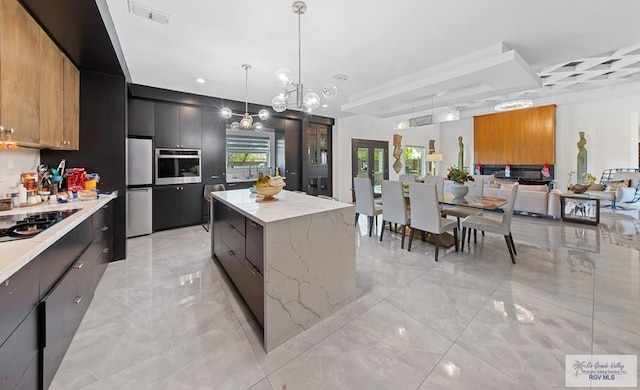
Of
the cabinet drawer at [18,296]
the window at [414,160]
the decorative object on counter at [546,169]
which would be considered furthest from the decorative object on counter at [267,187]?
the decorative object on counter at [546,169]

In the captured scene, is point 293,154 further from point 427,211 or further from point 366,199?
point 427,211

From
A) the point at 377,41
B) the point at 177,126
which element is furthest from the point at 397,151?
the point at 177,126

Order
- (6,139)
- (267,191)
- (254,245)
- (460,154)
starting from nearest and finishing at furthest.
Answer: (6,139)
(254,245)
(267,191)
(460,154)

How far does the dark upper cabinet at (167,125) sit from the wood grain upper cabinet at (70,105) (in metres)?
1.64

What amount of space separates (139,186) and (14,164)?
1.99 metres

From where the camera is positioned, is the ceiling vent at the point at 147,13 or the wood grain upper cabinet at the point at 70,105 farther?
the wood grain upper cabinet at the point at 70,105

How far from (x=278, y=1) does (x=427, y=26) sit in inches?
62.3

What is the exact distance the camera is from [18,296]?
109cm

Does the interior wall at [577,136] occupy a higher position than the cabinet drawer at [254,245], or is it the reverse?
the interior wall at [577,136]

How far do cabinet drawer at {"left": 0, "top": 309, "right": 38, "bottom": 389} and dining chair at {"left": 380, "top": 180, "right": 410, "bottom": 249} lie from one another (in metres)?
3.47

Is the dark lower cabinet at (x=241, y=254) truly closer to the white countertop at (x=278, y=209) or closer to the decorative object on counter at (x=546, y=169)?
the white countertop at (x=278, y=209)

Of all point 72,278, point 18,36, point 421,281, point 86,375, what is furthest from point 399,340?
point 18,36

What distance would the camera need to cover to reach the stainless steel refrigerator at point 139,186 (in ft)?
14.0

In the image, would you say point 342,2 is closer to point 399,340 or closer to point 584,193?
point 399,340
